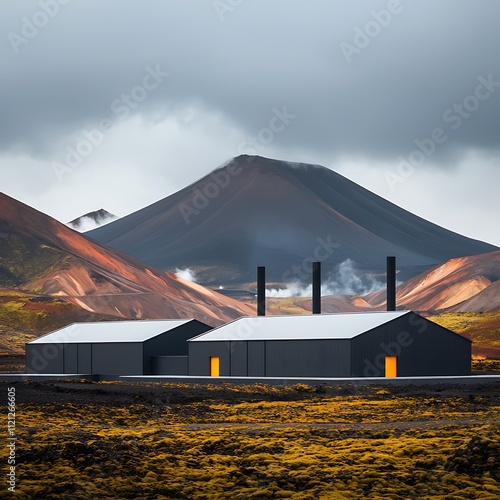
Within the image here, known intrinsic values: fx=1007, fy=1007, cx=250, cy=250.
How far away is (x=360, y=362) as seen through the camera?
52969 mm

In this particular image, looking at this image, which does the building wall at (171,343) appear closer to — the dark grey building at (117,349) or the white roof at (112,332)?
the dark grey building at (117,349)

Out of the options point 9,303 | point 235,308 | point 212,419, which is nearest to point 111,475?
point 212,419

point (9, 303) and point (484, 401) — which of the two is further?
point (9, 303)

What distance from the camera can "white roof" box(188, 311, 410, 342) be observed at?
54.4 meters

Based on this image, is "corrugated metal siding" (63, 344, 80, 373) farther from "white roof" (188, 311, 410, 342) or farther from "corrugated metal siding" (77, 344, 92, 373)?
"white roof" (188, 311, 410, 342)

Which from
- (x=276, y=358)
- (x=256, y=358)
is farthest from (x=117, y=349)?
(x=276, y=358)

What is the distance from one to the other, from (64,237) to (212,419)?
164681 mm

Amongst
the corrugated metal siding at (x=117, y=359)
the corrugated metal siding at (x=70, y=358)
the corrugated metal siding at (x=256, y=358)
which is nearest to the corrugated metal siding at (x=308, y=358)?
the corrugated metal siding at (x=256, y=358)

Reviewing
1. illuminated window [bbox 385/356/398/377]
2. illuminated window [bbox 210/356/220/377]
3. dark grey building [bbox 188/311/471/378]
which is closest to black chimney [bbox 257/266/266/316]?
dark grey building [bbox 188/311/471/378]

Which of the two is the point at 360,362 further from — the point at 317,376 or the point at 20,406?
the point at 20,406

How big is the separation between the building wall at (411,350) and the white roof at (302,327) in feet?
1.92

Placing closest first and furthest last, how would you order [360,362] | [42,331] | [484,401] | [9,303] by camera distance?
[484,401] < [360,362] < [42,331] < [9,303]

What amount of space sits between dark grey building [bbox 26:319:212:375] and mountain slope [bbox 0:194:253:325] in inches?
2939

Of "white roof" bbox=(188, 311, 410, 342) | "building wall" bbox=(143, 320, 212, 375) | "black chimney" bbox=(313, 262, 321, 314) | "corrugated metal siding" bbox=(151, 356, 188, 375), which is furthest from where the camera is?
"black chimney" bbox=(313, 262, 321, 314)
